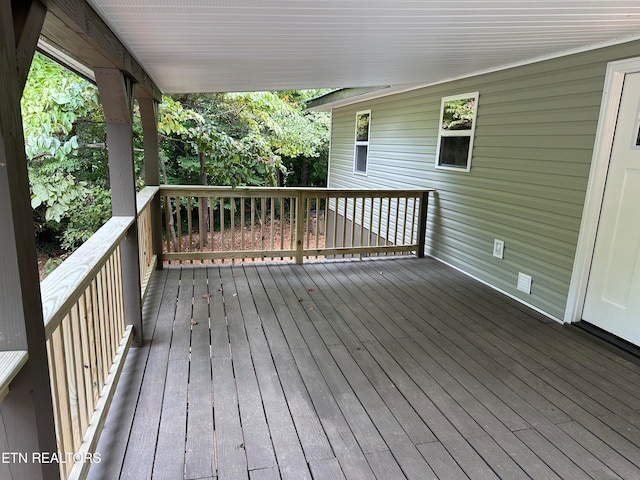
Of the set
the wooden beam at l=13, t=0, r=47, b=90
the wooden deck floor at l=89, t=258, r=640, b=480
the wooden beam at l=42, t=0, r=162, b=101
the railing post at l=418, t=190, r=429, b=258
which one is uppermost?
the wooden beam at l=42, t=0, r=162, b=101

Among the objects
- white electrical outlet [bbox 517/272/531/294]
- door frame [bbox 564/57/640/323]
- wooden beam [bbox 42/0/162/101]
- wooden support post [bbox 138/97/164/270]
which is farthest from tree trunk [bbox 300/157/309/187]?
wooden beam [bbox 42/0/162/101]

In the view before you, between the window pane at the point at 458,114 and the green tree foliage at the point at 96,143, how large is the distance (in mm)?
2828

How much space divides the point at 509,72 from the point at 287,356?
360cm

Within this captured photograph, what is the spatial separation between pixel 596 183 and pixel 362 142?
17.5 ft

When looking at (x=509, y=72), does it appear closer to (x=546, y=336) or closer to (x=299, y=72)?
(x=299, y=72)

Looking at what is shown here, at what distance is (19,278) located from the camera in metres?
1.05

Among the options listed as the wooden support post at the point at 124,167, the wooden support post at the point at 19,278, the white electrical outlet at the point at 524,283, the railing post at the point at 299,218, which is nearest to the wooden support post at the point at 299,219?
the railing post at the point at 299,218

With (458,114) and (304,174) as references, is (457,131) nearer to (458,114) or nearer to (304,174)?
(458,114)

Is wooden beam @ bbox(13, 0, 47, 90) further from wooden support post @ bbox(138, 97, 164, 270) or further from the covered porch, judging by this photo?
wooden support post @ bbox(138, 97, 164, 270)

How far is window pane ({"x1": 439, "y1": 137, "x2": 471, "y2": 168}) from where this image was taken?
→ 4965 mm

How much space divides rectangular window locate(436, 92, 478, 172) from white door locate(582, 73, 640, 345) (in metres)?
1.74

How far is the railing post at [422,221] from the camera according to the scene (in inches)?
218

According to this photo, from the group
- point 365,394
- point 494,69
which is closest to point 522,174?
point 494,69

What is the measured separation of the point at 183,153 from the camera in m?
11.3
